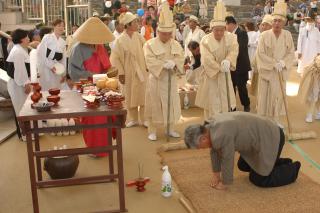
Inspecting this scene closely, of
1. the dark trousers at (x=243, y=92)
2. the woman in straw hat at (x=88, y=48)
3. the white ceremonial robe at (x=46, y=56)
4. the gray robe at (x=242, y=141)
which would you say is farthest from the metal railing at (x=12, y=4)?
the gray robe at (x=242, y=141)

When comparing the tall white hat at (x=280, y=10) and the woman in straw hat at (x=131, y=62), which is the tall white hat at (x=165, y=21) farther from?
the tall white hat at (x=280, y=10)

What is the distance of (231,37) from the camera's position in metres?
5.61

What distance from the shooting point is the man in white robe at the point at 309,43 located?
10.4 m

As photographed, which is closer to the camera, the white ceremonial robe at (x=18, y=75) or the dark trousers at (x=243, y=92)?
the white ceremonial robe at (x=18, y=75)

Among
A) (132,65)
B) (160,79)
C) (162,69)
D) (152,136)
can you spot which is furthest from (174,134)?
(132,65)

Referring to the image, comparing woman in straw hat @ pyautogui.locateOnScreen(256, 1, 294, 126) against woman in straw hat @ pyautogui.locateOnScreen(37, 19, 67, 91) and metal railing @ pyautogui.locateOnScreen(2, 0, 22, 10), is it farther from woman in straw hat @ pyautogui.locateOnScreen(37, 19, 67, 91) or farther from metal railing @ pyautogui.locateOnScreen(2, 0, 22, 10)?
metal railing @ pyautogui.locateOnScreen(2, 0, 22, 10)

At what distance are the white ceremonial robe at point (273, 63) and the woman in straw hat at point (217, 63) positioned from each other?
431mm

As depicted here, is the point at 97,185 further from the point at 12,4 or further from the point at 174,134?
the point at 12,4

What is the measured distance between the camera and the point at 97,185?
13.6 feet

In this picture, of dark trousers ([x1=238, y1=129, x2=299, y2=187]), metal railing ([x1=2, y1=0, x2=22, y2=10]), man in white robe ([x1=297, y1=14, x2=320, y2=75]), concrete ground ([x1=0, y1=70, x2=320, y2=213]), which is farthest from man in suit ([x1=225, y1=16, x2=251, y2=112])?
metal railing ([x1=2, y1=0, x2=22, y2=10])

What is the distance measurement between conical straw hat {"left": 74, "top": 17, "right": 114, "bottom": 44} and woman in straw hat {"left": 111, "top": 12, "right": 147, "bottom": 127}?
3.71 ft

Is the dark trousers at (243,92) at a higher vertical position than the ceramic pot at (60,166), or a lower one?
higher

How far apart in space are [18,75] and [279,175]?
3.51 m

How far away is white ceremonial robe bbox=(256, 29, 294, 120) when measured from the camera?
5656 mm
